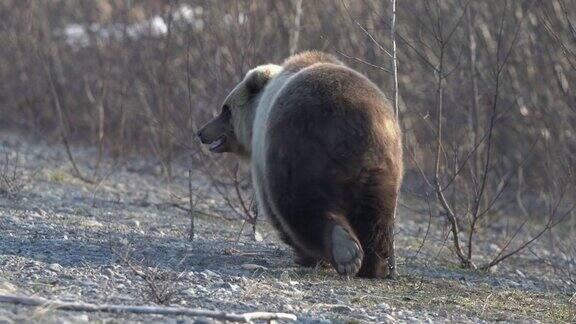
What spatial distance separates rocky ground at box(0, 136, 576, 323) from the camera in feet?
20.8

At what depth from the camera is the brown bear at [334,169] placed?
7.25 meters

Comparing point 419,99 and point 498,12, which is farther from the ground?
point 498,12

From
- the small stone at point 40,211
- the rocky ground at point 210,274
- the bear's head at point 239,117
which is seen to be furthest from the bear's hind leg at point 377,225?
the small stone at point 40,211

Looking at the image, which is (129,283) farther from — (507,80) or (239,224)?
(507,80)

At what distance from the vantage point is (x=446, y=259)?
10.0 metres

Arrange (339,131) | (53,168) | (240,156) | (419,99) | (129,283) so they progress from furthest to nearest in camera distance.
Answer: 1. (419,99)
2. (53,168)
3. (240,156)
4. (339,131)
5. (129,283)

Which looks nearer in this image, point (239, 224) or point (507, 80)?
point (239, 224)

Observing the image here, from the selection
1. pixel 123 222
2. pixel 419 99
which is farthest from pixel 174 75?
pixel 123 222

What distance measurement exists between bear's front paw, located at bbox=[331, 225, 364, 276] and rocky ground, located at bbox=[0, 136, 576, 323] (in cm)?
17

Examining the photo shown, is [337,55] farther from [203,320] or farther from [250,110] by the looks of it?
[203,320]

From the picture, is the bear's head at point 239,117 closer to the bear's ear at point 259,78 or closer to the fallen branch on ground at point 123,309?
the bear's ear at point 259,78

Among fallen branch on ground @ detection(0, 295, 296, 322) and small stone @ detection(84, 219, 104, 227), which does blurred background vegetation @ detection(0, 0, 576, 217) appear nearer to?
small stone @ detection(84, 219, 104, 227)

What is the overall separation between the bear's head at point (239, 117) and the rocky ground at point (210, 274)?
84 centimetres

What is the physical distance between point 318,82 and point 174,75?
8.56 meters
